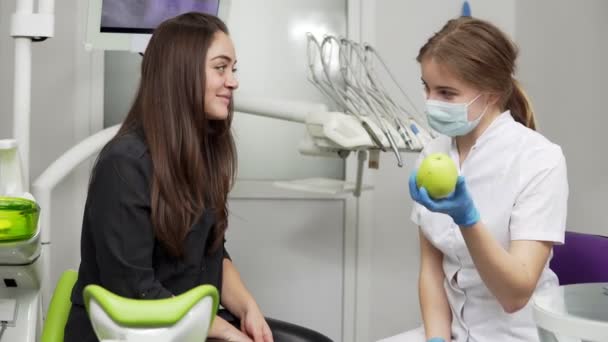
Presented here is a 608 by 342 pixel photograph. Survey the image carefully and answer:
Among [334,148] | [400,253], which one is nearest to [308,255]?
[400,253]

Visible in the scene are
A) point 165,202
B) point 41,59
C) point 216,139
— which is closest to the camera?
point 165,202

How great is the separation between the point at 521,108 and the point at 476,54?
22cm

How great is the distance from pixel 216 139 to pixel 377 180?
1.10 meters

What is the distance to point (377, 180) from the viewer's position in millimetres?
2740

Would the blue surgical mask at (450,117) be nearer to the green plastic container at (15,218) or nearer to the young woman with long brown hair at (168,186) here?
the young woman with long brown hair at (168,186)

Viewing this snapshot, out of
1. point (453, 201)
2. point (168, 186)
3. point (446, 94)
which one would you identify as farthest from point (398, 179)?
point (453, 201)

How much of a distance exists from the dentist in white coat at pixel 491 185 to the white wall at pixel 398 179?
1.12 meters

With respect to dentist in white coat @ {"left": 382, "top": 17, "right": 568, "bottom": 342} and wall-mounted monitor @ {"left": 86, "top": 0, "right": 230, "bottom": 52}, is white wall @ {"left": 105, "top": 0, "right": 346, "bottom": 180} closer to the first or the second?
wall-mounted monitor @ {"left": 86, "top": 0, "right": 230, "bottom": 52}

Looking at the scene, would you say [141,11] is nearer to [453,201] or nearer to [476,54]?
[476,54]

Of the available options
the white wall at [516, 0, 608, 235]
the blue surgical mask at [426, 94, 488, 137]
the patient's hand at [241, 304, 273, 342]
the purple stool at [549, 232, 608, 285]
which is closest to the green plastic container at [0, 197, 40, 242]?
the patient's hand at [241, 304, 273, 342]

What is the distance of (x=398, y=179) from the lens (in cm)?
274

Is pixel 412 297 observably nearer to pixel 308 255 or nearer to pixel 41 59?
pixel 308 255

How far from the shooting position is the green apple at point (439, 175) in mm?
1139

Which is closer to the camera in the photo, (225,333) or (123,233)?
(123,233)
